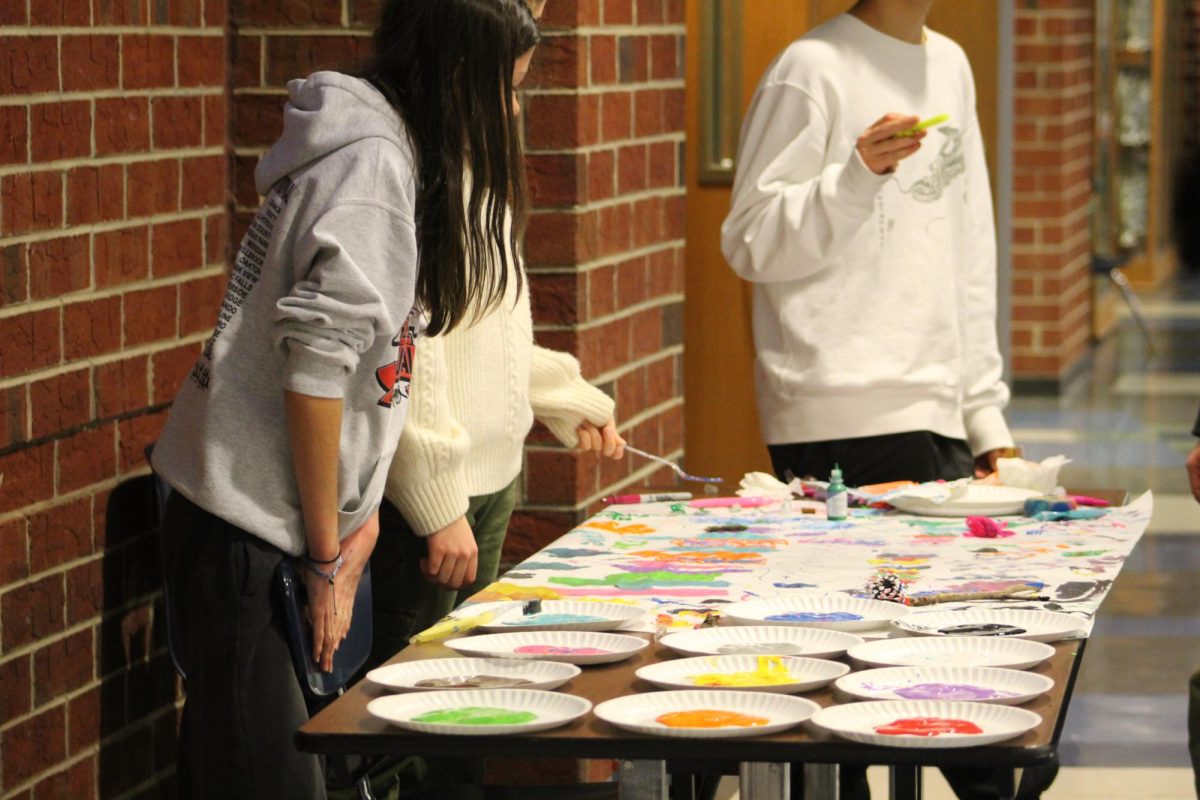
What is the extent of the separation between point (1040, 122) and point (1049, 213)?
18.0 inches

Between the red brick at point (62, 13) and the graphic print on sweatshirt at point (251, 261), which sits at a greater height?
the red brick at point (62, 13)

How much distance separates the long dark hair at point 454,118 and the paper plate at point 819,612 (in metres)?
0.53

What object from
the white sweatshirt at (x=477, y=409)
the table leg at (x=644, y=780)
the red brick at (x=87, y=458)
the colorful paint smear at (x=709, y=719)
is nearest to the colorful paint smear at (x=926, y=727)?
the colorful paint smear at (x=709, y=719)

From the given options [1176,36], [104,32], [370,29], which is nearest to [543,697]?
[104,32]

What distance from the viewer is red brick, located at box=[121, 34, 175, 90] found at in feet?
9.23

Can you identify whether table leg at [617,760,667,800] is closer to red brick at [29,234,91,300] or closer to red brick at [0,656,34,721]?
red brick at [0,656,34,721]

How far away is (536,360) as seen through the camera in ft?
9.64

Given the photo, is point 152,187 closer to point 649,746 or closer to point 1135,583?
point 649,746

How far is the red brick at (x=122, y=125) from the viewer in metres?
2.74

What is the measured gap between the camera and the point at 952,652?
2.05 meters

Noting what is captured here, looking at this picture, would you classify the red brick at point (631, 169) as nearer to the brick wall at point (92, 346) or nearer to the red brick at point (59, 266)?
the brick wall at point (92, 346)

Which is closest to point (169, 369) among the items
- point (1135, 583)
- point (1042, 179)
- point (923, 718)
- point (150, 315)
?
point (150, 315)

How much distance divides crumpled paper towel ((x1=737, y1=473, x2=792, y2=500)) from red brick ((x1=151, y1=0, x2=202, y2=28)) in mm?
1159

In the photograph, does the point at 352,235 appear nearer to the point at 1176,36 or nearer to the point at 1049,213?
the point at 1049,213
